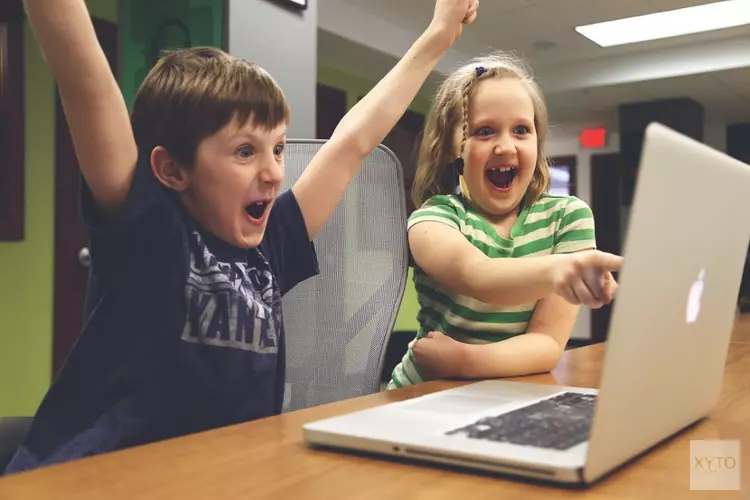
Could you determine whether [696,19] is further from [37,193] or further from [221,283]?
[221,283]

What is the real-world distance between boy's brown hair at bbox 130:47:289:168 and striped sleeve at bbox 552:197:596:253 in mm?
501

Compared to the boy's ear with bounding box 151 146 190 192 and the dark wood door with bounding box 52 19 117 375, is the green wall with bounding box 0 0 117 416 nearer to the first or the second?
the dark wood door with bounding box 52 19 117 375

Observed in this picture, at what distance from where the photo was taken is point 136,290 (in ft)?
2.69

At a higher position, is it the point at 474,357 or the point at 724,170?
the point at 724,170

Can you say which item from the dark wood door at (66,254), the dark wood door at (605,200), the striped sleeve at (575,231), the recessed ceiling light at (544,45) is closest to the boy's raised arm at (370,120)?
the striped sleeve at (575,231)

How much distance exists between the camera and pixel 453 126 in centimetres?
123

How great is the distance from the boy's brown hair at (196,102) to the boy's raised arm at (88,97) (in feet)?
0.36

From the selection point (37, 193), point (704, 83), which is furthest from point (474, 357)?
point (704, 83)

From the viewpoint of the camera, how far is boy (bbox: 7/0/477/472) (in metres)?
0.76

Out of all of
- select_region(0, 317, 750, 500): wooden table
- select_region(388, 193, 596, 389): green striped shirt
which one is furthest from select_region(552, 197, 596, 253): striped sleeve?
select_region(0, 317, 750, 500): wooden table

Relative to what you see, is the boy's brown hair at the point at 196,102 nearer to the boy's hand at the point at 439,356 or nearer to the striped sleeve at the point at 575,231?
the boy's hand at the point at 439,356

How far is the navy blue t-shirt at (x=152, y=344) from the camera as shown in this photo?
0.78 metres

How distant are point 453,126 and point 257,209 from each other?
1.47ft

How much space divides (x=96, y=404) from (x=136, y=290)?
13 cm
